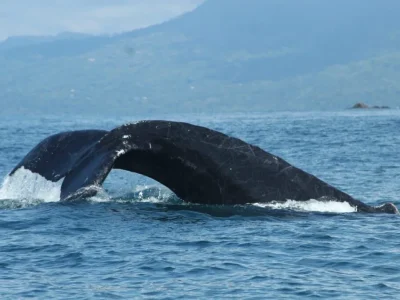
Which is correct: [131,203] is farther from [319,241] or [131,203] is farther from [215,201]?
[319,241]

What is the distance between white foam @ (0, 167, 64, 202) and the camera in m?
13.8

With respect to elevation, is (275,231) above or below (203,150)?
below

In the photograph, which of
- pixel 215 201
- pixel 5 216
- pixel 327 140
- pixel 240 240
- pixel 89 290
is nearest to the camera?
pixel 89 290

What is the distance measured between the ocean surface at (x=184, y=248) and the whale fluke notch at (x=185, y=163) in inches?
10.8

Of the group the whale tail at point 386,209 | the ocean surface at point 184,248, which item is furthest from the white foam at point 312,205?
the whale tail at point 386,209

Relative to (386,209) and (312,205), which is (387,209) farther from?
A: (312,205)

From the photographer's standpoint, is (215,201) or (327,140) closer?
(215,201)

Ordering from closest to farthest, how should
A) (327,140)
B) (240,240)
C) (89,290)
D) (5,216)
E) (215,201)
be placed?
(89,290), (240,240), (215,201), (5,216), (327,140)

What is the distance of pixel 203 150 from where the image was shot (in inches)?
534

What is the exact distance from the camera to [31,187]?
1433 centimetres

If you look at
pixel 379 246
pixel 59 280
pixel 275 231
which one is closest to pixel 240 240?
pixel 275 231

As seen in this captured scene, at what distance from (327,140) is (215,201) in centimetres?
3033

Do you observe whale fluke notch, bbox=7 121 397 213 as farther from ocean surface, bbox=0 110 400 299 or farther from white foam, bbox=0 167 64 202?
ocean surface, bbox=0 110 400 299

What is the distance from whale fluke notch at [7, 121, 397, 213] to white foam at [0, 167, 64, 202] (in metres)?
0.12
